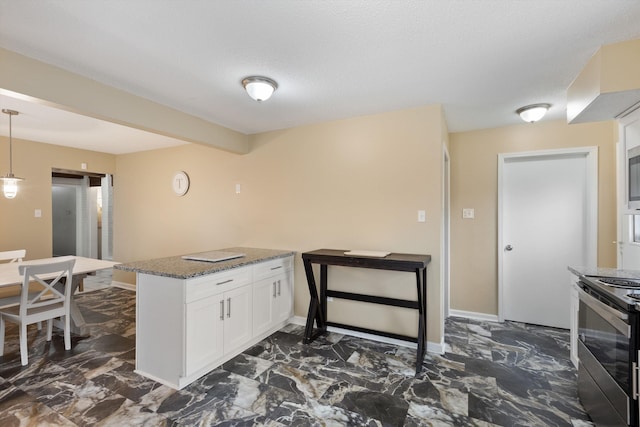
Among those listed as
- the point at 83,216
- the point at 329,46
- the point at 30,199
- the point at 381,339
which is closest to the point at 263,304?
the point at 381,339

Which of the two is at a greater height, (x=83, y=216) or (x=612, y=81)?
(x=612, y=81)

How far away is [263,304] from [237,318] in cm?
39

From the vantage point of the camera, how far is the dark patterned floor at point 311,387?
1.94 metres

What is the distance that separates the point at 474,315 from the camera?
3.72 meters

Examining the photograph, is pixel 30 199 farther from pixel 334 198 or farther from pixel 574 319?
pixel 574 319

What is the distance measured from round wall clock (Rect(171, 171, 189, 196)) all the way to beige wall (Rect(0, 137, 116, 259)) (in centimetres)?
171

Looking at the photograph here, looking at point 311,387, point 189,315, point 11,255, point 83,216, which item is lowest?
point 311,387

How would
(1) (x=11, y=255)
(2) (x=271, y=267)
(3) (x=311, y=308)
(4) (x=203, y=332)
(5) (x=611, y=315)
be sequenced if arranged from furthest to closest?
(1) (x=11, y=255) < (2) (x=271, y=267) < (3) (x=311, y=308) < (4) (x=203, y=332) < (5) (x=611, y=315)

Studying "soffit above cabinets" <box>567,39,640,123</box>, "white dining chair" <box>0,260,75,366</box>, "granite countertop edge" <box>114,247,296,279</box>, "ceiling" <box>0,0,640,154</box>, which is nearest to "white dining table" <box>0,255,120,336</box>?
"white dining chair" <box>0,260,75,366</box>

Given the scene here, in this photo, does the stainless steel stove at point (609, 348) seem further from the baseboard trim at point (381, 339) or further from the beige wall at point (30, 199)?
the beige wall at point (30, 199)

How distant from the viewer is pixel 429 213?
9.55 ft

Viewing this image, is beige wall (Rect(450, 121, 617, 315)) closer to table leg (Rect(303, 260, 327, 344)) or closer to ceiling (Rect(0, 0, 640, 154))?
ceiling (Rect(0, 0, 640, 154))

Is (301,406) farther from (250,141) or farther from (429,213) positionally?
(250,141)

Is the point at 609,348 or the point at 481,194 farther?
the point at 481,194
